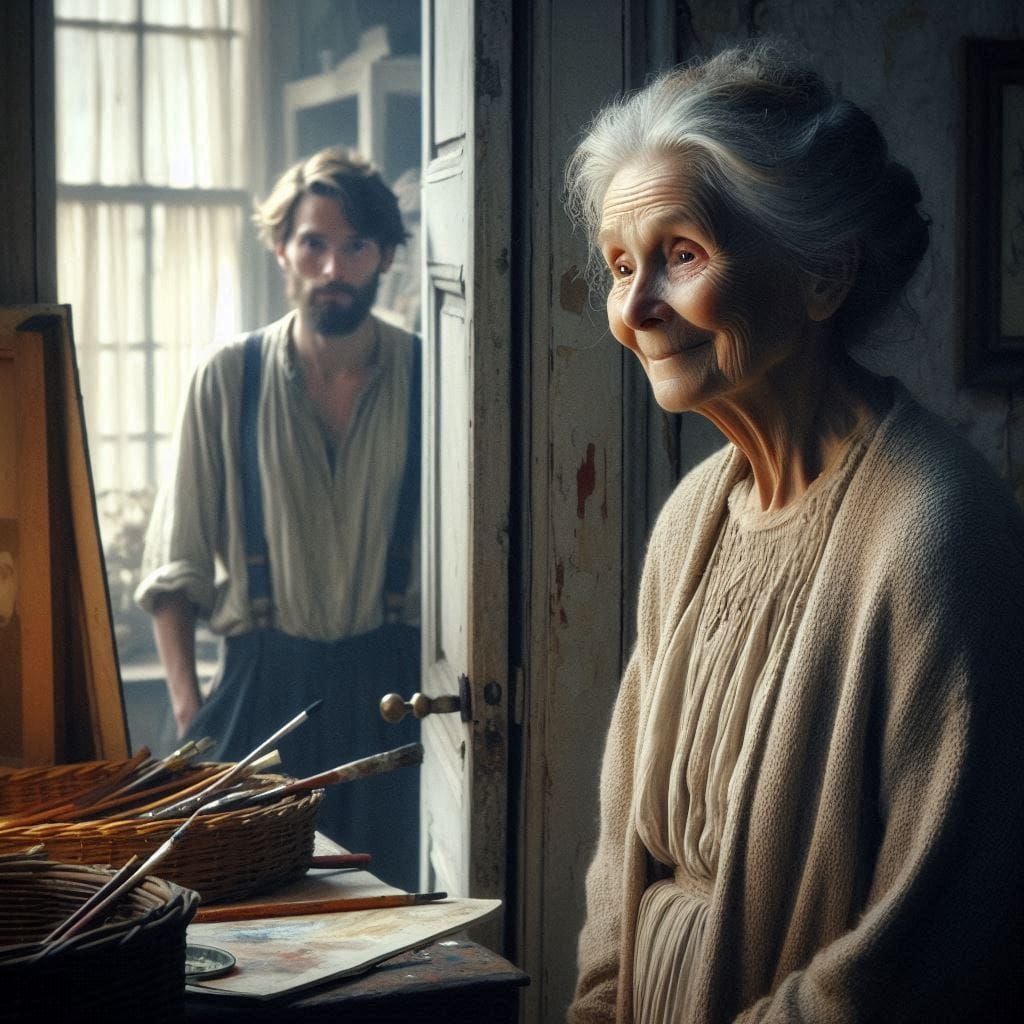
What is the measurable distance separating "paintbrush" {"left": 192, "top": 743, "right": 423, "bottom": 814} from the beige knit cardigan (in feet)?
1.57

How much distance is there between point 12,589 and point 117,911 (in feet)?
3.22

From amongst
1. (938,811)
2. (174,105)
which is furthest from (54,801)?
(174,105)

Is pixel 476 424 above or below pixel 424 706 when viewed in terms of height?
above

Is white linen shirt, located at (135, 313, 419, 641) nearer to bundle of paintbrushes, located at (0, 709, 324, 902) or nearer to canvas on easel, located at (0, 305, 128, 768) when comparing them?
canvas on easel, located at (0, 305, 128, 768)

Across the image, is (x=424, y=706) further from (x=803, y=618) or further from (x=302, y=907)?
(x=803, y=618)

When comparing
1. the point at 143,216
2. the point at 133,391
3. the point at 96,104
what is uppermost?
the point at 96,104

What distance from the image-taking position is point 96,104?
5598 mm

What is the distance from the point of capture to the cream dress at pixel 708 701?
1405 millimetres

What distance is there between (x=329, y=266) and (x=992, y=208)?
8.08ft

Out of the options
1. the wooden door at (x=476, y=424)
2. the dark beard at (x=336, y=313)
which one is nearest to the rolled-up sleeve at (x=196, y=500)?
the dark beard at (x=336, y=313)

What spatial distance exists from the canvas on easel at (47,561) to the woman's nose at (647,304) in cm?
107

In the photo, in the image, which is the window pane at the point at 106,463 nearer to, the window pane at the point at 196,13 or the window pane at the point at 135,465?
the window pane at the point at 135,465

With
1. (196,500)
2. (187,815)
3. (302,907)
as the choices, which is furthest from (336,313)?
(302,907)

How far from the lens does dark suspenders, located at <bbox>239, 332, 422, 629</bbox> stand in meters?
3.86
